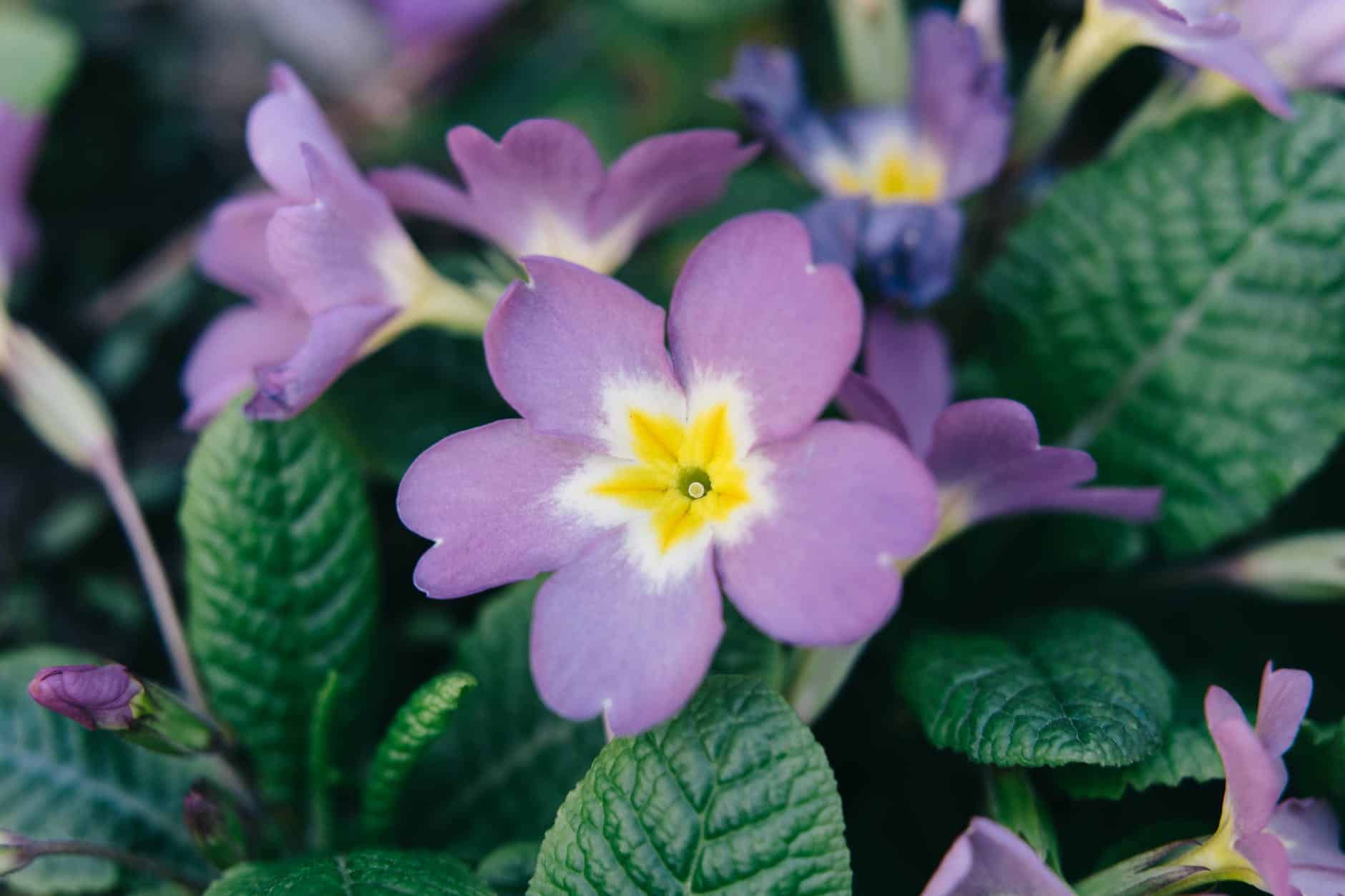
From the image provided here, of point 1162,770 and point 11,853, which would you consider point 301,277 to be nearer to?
point 11,853

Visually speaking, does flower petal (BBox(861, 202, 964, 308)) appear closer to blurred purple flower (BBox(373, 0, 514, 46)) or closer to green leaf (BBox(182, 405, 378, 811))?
green leaf (BBox(182, 405, 378, 811))

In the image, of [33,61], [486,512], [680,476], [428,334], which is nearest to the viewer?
[486,512]

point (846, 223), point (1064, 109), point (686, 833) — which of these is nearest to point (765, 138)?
point (846, 223)

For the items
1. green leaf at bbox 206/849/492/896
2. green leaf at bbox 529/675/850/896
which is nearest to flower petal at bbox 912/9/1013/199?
green leaf at bbox 529/675/850/896

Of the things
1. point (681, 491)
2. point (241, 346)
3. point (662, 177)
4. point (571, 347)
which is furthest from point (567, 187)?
point (241, 346)

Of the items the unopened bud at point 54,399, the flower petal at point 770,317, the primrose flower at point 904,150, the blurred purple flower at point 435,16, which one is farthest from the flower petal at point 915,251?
the blurred purple flower at point 435,16

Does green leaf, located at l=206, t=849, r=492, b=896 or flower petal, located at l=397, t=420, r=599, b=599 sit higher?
flower petal, located at l=397, t=420, r=599, b=599

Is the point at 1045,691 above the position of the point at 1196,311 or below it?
below
